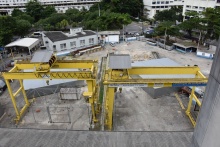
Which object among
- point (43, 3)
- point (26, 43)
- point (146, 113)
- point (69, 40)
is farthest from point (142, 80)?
point (43, 3)

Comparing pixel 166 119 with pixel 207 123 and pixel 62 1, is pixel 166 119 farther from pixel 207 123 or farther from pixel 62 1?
pixel 62 1

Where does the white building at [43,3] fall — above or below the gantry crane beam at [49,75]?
above

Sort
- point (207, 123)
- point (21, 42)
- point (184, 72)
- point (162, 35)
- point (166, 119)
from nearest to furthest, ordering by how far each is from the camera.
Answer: point (207, 123), point (184, 72), point (166, 119), point (21, 42), point (162, 35)

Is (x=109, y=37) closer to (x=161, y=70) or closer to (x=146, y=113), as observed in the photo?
(x=146, y=113)

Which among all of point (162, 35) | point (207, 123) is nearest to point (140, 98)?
point (207, 123)

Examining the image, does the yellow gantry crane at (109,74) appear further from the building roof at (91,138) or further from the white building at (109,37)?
the white building at (109,37)

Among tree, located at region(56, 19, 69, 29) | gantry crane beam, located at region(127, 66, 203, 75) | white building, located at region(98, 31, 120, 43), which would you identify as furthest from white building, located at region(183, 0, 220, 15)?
gantry crane beam, located at region(127, 66, 203, 75)

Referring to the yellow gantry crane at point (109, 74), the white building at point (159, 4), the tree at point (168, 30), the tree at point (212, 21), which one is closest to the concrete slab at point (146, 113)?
the yellow gantry crane at point (109, 74)

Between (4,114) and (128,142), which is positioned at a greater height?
(128,142)
